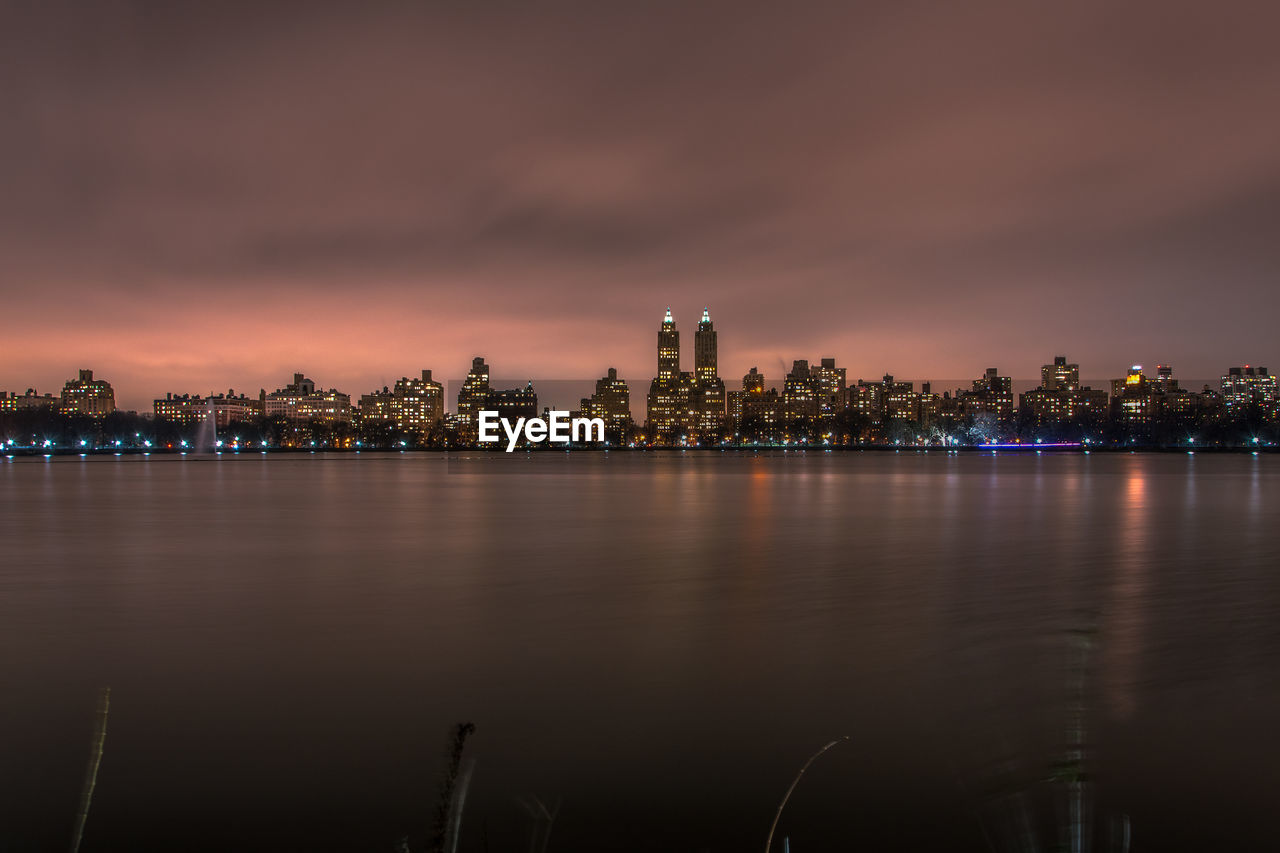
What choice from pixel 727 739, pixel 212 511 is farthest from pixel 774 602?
pixel 212 511

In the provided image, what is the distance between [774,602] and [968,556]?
26.5 ft

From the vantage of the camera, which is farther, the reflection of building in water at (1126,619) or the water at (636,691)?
→ the reflection of building in water at (1126,619)

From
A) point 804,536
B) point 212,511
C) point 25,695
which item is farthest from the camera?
point 212,511

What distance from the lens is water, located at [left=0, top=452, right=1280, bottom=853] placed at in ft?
21.6

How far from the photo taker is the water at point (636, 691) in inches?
259

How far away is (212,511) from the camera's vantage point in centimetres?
3631

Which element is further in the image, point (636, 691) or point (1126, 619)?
point (1126, 619)

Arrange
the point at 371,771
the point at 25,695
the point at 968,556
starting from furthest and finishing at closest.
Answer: the point at 968,556 → the point at 25,695 → the point at 371,771

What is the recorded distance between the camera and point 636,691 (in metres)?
9.73

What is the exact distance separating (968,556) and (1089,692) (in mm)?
12279

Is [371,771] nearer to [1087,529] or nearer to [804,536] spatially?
[804,536]

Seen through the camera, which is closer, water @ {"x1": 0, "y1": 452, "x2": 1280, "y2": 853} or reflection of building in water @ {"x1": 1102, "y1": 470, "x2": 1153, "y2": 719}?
water @ {"x1": 0, "y1": 452, "x2": 1280, "y2": 853}

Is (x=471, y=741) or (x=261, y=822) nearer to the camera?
(x=261, y=822)

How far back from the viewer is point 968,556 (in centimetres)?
2162
